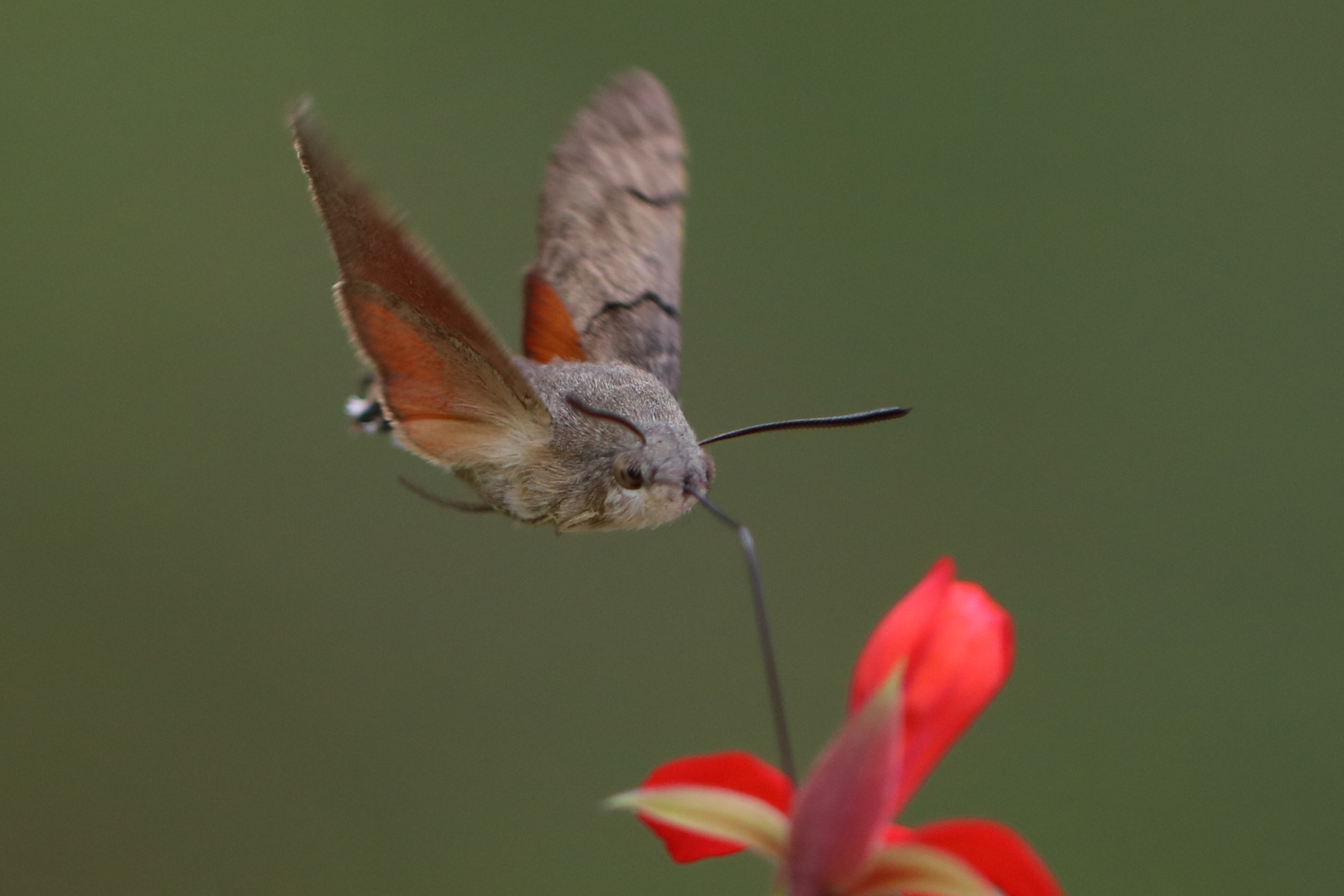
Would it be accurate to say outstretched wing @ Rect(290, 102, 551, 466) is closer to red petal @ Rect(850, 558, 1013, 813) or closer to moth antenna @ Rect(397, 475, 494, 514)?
moth antenna @ Rect(397, 475, 494, 514)

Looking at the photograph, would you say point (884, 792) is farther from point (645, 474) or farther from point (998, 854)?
point (645, 474)

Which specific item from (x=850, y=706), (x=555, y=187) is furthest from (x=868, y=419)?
(x=555, y=187)

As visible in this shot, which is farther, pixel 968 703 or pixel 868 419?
pixel 868 419

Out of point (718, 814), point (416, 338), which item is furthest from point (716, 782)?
point (416, 338)

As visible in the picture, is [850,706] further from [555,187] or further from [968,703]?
A: [555,187]

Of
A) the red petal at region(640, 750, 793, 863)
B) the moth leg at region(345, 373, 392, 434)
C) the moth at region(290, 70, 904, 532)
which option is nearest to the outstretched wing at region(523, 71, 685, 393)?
the moth at region(290, 70, 904, 532)

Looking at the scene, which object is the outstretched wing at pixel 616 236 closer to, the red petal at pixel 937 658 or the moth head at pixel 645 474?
the moth head at pixel 645 474
